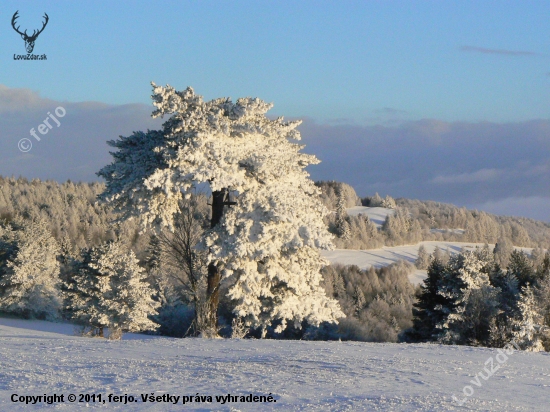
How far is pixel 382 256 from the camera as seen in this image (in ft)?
488

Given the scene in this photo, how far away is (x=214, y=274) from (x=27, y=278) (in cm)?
4247

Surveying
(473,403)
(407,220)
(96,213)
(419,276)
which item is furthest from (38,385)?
(407,220)

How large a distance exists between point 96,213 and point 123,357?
491 feet

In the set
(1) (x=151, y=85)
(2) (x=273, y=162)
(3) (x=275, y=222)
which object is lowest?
(3) (x=275, y=222)

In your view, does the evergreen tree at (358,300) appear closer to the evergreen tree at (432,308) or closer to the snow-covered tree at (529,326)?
the evergreen tree at (432,308)

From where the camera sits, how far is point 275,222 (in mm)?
19438

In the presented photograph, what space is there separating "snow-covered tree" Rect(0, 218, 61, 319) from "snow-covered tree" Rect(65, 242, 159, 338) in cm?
1269

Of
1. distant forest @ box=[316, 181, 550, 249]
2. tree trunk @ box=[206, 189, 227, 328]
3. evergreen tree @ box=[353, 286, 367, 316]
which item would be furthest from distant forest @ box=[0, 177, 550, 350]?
distant forest @ box=[316, 181, 550, 249]

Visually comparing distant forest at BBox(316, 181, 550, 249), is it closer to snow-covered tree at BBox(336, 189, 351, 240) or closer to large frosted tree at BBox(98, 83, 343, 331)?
snow-covered tree at BBox(336, 189, 351, 240)

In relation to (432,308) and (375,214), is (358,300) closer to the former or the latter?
(432,308)

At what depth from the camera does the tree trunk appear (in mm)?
20875

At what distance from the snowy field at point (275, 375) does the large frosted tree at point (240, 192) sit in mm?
3232

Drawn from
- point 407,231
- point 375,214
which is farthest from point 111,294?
point 375,214

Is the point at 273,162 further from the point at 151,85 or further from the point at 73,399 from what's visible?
the point at 73,399
